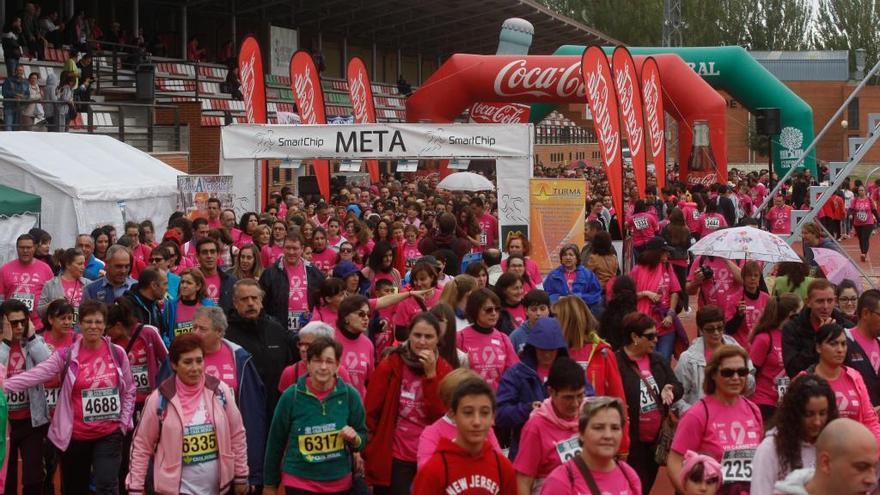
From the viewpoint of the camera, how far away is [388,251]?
11.4m

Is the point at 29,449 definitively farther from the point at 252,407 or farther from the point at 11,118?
the point at 11,118

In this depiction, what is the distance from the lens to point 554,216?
1686 centimetres

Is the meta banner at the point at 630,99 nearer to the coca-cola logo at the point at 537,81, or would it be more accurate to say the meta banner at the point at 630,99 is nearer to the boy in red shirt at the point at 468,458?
the coca-cola logo at the point at 537,81

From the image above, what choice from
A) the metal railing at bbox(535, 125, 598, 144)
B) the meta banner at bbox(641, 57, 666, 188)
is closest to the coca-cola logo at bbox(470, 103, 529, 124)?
the meta banner at bbox(641, 57, 666, 188)

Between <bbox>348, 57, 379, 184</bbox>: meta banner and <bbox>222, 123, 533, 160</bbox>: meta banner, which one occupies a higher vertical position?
<bbox>348, 57, 379, 184</bbox>: meta banner

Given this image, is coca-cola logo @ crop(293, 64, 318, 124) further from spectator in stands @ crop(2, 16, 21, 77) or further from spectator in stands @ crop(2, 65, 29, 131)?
spectator in stands @ crop(2, 16, 21, 77)

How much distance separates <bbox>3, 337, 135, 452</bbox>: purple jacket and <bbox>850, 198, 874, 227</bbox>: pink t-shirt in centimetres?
2231

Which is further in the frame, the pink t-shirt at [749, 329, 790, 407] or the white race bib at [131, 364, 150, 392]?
the white race bib at [131, 364, 150, 392]

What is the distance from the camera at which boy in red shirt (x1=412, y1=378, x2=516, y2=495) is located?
5.48m

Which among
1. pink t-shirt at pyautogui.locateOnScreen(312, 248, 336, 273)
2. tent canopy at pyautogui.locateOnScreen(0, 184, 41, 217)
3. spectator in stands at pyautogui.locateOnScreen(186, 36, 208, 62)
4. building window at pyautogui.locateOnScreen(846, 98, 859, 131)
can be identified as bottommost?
pink t-shirt at pyautogui.locateOnScreen(312, 248, 336, 273)

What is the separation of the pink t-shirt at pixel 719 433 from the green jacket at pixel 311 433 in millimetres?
1629

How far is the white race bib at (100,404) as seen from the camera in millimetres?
8055

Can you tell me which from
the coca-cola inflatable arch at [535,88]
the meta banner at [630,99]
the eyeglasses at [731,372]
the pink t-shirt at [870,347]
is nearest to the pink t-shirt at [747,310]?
the pink t-shirt at [870,347]

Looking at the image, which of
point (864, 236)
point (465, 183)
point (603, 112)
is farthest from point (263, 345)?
point (864, 236)
